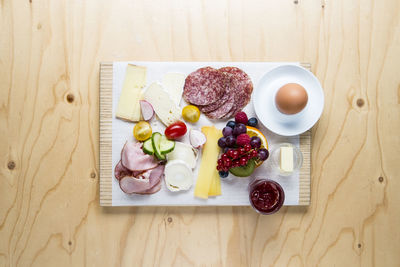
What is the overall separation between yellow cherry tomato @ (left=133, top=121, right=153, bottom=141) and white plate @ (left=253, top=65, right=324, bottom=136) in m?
0.34

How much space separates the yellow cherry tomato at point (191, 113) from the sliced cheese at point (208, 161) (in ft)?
0.15

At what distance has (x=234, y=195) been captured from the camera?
0.99 meters

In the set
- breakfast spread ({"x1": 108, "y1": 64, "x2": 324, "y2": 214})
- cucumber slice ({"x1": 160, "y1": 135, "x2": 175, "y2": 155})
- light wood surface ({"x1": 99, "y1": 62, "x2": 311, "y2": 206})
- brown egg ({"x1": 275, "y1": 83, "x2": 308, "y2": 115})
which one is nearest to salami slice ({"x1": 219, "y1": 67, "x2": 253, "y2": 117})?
breakfast spread ({"x1": 108, "y1": 64, "x2": 324, "y2": 214})

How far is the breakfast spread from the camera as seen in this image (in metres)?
0.95

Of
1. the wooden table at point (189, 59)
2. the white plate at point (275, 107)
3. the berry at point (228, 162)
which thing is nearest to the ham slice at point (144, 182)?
the wooden table at point (189, 59)

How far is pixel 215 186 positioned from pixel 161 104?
308mm

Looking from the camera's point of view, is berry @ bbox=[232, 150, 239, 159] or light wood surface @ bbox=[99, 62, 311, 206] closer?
berry @ bbox=[232, 150, 239, 159]

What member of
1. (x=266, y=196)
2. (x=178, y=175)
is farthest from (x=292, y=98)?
(x=178, y=175)

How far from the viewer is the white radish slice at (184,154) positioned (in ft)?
3.16

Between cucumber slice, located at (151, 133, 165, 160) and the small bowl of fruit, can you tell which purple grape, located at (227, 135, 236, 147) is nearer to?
the small bowl of fruit

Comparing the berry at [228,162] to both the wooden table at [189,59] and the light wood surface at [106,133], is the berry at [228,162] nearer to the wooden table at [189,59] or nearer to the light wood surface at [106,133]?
the wooden table at [189,59]

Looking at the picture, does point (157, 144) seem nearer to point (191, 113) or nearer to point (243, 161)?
point (191, 113)

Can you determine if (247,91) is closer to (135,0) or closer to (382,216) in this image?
(135,0)

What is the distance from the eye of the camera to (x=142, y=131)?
0.96 meters
